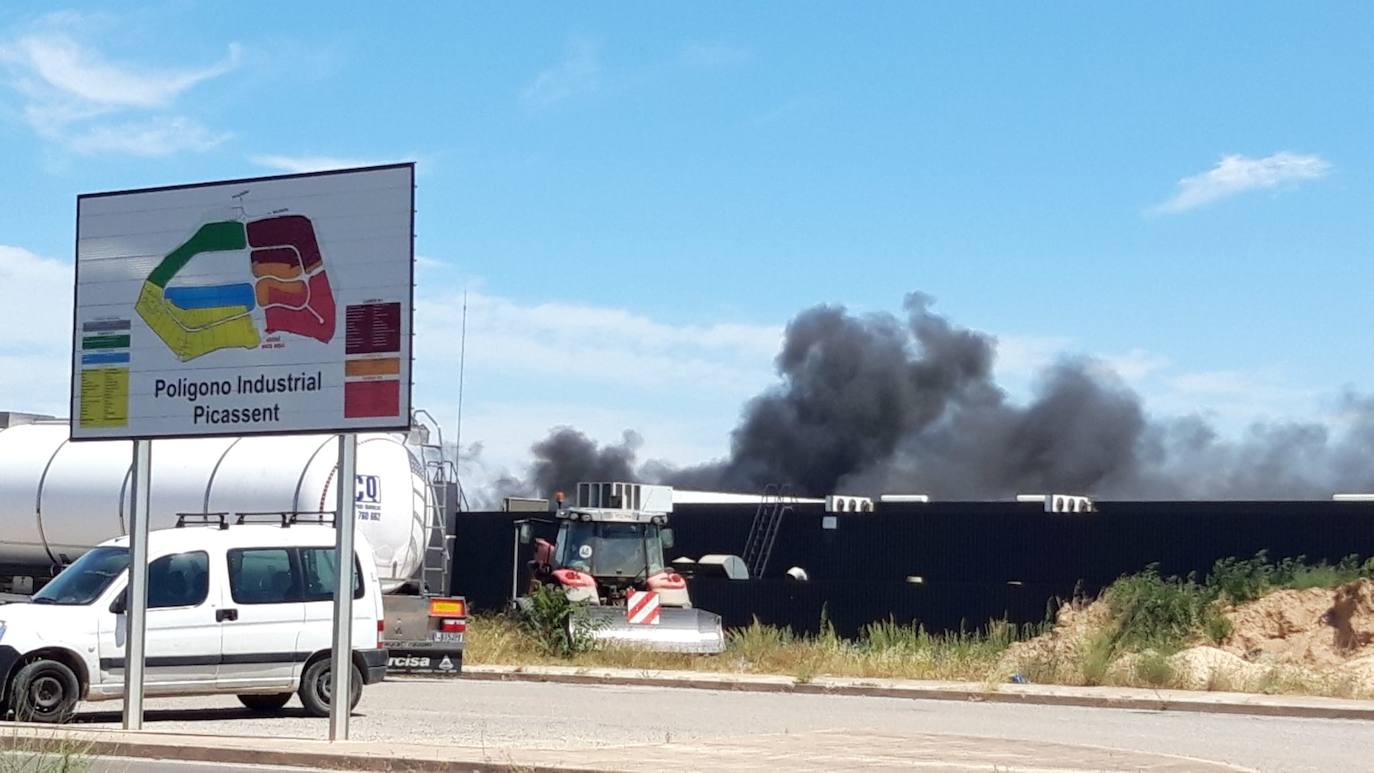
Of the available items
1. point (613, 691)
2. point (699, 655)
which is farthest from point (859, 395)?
point (613, 691)

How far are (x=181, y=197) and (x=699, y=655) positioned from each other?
14465 millimetres

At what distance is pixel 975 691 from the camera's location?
74.8ft

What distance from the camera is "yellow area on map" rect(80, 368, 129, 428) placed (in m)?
15.9

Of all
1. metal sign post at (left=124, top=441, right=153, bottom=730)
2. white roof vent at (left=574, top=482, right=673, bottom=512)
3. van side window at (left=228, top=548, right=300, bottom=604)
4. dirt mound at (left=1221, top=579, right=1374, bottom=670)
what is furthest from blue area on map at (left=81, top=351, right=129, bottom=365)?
dirt mound at (left=1221, top=579, right=1374, bottom=670)

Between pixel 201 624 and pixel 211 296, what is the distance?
11.6 feet

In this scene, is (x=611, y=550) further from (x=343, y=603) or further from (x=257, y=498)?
(x=343, y=603)

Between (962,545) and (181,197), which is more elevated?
(181,197)

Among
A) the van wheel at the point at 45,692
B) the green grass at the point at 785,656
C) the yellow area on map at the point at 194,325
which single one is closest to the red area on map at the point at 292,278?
the yellow area on map at the point at 194,325

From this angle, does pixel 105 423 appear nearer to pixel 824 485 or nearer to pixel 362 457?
pixel 362 457

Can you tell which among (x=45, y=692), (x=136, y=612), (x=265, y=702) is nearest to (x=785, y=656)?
(x=265, y=702)

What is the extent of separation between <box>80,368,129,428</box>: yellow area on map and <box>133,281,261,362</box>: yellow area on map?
55 centimetres

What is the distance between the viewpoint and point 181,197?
15680 millimetres

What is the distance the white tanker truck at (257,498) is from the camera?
21.8m

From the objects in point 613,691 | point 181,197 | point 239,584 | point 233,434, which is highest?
point 181,197
